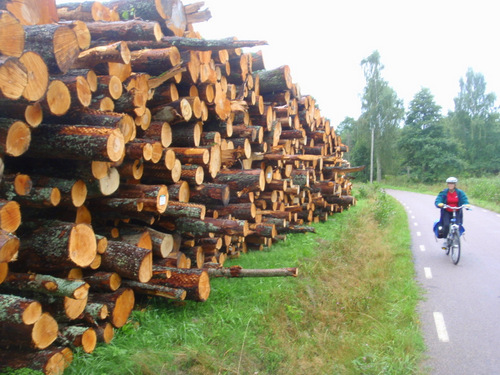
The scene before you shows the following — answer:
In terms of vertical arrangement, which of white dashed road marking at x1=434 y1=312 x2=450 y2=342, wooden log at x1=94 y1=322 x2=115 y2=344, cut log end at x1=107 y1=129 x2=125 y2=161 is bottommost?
white dashed road marking at x1=434 y1=312 x2=450 y2=342

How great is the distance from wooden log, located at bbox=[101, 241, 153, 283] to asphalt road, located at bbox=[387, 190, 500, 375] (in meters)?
3.08

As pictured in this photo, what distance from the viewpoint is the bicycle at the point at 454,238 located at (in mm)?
8148

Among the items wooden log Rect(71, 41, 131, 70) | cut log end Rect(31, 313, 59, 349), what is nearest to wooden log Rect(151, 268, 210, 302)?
cut log end Rect(31, 313, 59, 349)

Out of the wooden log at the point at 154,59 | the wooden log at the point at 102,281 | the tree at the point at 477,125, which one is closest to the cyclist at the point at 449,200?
the wooden log at the point at 154,59

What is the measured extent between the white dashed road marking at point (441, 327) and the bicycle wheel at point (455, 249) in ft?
10.4

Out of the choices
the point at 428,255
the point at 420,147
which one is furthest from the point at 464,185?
the point at 428,255

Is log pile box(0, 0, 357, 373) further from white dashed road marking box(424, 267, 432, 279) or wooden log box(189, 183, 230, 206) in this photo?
white dashed road marking box(424, 267, 432, 279)

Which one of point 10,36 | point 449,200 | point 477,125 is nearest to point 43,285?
point 10,36

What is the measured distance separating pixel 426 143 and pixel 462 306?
4373cm

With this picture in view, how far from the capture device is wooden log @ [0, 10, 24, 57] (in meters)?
2.91

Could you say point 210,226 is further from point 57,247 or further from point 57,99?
point 57,99

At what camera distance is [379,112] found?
142 ft

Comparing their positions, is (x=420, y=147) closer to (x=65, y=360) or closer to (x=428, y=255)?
(x=428, y=255)

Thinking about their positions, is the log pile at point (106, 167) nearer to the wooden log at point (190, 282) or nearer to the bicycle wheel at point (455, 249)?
the wooden log at point (190, 282)
